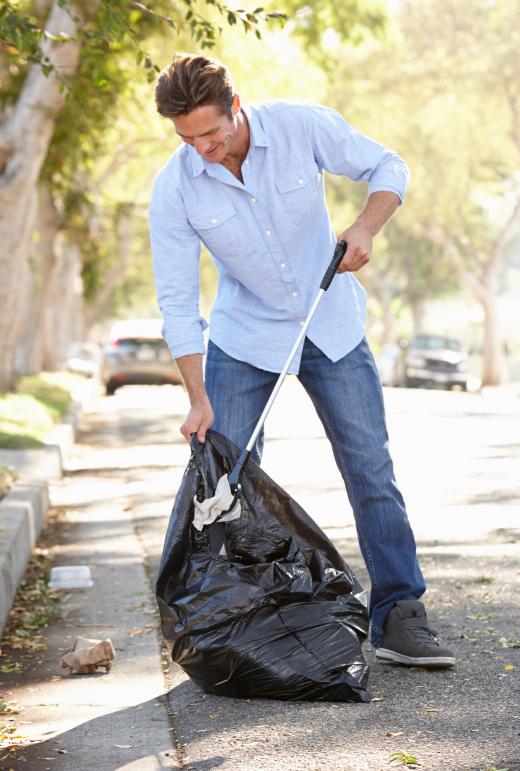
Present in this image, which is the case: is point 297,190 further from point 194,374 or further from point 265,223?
point 194,374

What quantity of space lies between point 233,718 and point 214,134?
1.73m

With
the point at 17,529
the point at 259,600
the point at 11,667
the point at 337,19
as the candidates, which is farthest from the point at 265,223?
the point at 337,19

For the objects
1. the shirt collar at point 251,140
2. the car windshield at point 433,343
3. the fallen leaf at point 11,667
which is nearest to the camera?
the shirt collar at point 251,140

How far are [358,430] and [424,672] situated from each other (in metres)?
0.82

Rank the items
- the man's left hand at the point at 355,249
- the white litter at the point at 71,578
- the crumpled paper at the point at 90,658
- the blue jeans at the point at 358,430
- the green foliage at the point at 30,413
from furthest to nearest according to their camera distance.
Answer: the green foliage at the point at 30,413 < the white litter at the point at 71,578 < the crumpled paper at the point at 90,658 < the blue jeans at the point at 358,430 < the man's left hand at the point at 355,249

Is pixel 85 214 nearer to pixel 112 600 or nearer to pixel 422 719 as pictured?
pixel 112 600

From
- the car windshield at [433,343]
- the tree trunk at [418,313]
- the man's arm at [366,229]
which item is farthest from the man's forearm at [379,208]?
the tree trunk at [418,313]

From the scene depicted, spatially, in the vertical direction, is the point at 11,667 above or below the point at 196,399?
→ below

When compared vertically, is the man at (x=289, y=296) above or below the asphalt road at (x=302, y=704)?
above

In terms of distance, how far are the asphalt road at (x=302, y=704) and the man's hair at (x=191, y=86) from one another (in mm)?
1803

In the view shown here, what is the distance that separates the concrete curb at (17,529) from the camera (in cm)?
584

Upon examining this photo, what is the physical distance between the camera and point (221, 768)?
11.9ft

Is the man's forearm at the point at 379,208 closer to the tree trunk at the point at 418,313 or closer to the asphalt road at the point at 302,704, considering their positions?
the asphalt road at the point at 302,704

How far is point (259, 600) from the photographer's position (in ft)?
13.7
